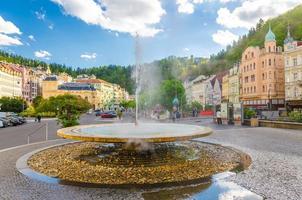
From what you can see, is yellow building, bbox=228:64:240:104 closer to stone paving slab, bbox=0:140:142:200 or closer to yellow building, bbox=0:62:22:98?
stone paving slab, bbox=0:140:142:200

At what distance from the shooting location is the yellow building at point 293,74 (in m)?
54.9

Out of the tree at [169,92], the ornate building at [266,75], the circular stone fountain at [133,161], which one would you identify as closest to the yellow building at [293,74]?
the ornate building at [266,75]

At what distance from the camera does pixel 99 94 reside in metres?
178

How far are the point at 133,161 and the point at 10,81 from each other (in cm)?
11984

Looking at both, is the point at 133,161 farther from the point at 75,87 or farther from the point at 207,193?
the point at 75,87

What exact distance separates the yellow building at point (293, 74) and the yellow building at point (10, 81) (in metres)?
94.5

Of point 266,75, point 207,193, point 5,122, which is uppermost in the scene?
point 266,75

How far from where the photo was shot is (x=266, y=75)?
216 feet

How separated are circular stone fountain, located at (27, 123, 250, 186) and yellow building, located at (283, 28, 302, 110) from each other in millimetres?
47262

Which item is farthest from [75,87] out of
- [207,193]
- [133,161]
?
[207,193]

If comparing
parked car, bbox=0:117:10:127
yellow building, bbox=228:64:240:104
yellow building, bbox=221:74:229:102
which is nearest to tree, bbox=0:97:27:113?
parked car, bbox=0:117:10:127

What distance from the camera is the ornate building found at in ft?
211

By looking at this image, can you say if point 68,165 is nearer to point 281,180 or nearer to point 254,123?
point 281,180

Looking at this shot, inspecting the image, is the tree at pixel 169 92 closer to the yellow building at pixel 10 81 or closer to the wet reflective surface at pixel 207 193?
the yellow building at pixel 10 81
